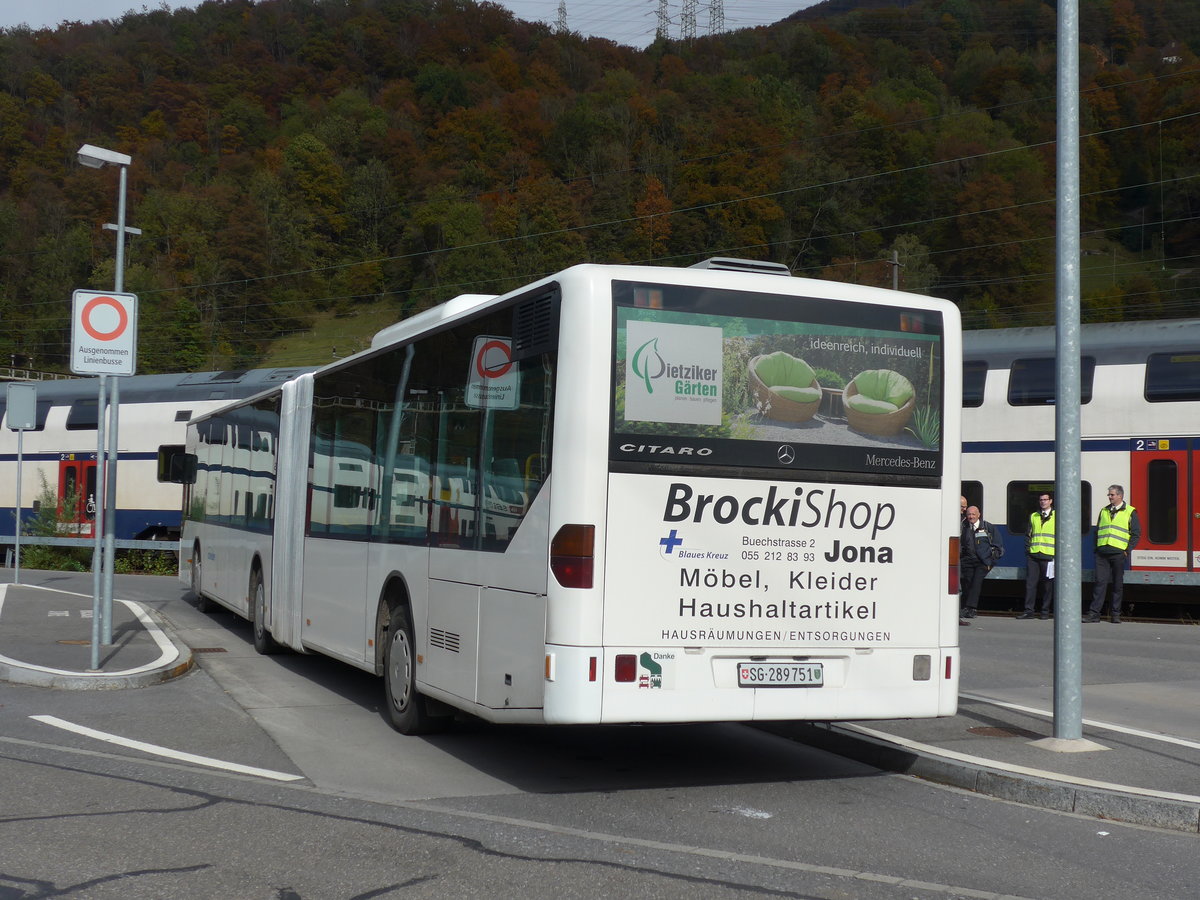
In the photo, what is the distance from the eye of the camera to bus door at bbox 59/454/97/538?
29297 mm

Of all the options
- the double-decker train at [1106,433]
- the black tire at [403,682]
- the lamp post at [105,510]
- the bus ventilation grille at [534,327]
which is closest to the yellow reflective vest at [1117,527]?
the double-decker train at [1106,433]

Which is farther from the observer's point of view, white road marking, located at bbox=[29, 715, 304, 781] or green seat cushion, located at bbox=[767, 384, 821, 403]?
white road marking, located at bbox=[29, 715, 304, 781]

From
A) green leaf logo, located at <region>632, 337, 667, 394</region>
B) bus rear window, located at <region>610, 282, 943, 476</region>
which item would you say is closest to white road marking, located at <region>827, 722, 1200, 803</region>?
bus rear window, located at <region>610, 282, 943, 476</region>

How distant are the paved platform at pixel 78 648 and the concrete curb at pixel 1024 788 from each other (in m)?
6.41

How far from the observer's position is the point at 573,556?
712 centimetres

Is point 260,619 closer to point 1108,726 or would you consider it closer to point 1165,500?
point 1108,726

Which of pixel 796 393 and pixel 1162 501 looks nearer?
pixel 796 393

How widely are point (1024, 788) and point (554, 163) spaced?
342ft

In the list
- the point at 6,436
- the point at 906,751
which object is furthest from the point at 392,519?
the point at 6,436

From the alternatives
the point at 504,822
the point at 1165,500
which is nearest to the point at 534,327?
the point at 504,822

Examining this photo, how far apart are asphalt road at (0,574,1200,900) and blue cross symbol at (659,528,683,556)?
1423mm

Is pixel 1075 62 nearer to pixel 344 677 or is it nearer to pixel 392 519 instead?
pixel 392 519

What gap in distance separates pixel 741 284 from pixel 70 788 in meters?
4.73

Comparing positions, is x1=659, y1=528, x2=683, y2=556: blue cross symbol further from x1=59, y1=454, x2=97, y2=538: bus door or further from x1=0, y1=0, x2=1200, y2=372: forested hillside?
x1=0, y1=0, x2=1200, y2=372: forested hillside
